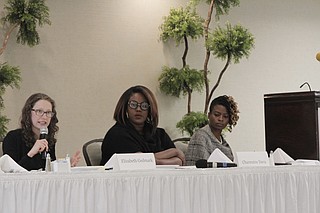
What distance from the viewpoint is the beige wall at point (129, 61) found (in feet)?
19.2

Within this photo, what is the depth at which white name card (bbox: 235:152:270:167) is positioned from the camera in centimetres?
296

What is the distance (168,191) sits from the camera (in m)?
2.60

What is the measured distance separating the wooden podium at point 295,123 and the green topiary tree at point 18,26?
6.52 feet

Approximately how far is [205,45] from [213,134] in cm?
203

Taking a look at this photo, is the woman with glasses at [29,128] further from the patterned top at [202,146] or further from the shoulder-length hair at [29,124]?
the patterned top at [202,146]

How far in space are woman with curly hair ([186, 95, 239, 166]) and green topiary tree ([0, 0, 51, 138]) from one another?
1.70m

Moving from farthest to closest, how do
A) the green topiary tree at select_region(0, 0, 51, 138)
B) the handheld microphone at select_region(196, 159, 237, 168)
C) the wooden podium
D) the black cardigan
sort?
the green topiary tree at select_region(0, 0, 51, 138) → the wooden podium → the black cardigan → the handheld microphone at select_region(196, 159, 237, 168)

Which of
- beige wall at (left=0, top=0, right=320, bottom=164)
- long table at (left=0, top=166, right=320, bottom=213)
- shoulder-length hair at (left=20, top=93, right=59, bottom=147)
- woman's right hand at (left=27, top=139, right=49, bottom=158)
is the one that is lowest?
long table at (left=0, top=166, right=320, bottom=213)

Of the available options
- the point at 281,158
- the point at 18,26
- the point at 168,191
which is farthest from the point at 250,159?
the point at 18,26

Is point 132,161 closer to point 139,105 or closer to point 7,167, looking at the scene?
point 7,167

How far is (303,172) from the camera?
2887mm

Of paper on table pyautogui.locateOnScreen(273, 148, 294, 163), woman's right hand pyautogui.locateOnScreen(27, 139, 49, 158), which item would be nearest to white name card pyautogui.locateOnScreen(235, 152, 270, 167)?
paper on table pyautogui.locateOnScreen(273, 148, 294, 163)

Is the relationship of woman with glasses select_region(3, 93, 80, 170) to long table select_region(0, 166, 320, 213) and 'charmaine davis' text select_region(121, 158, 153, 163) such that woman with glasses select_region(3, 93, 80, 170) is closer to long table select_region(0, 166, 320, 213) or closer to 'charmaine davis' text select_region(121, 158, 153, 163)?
'charmaine davis' text select_region(121, 158, 153, 163)

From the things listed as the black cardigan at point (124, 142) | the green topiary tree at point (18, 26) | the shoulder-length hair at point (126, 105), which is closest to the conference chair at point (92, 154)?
the black cardigan at point (124, 142)
